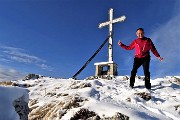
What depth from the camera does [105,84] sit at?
10.5m

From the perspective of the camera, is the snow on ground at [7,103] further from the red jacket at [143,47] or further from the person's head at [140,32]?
the person's head at [140,32]

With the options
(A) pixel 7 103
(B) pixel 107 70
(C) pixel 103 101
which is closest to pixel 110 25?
(B) pixel 107 70

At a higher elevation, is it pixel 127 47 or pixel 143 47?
pixel 127 47

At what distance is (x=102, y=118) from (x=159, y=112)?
2124 mm

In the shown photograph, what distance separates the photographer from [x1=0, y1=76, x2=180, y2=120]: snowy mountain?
21.2 ft

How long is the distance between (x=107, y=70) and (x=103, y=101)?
26.7ft

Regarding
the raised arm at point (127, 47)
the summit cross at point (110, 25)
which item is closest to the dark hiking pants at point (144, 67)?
the raised arm at point (127, 47)

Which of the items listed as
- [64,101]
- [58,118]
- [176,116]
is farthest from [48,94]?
[176,116]

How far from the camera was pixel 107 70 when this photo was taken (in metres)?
15.6

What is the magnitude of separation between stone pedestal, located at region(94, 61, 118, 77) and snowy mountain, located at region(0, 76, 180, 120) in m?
3.36

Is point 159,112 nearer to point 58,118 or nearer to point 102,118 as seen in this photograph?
point 102,118

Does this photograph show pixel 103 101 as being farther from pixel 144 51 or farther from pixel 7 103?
pixel 7 103

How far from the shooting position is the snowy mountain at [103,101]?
645cm

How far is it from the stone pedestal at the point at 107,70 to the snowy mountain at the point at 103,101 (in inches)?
132
